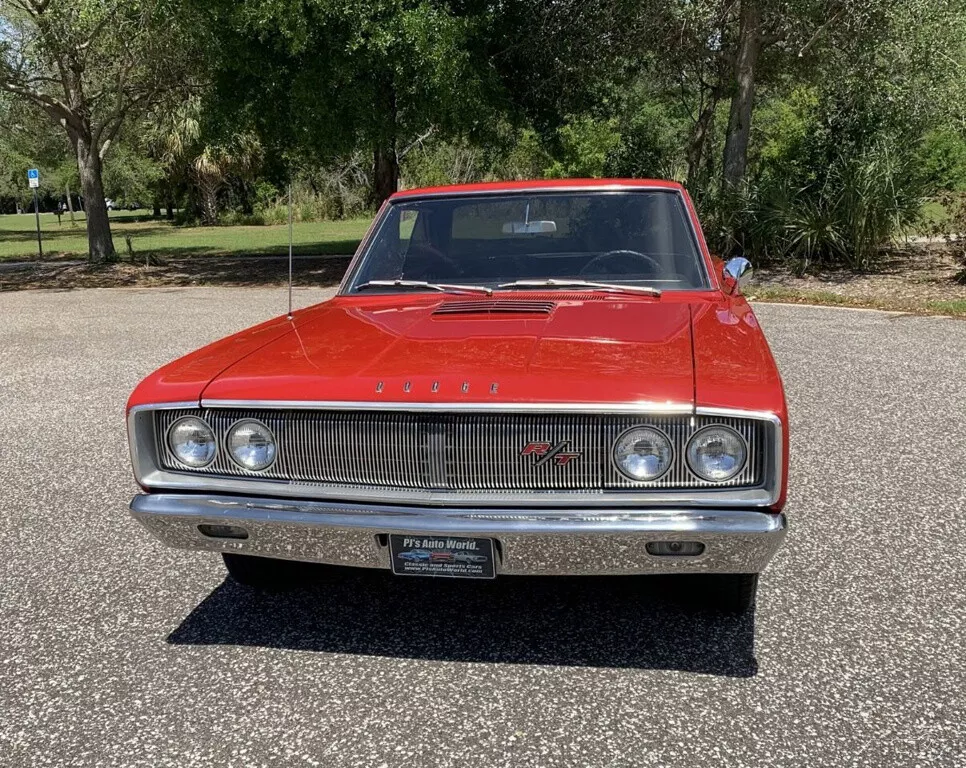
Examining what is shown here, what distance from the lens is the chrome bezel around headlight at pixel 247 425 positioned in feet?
9.49

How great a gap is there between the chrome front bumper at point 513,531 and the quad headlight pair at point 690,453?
11 cm

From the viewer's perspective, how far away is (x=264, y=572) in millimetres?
3518

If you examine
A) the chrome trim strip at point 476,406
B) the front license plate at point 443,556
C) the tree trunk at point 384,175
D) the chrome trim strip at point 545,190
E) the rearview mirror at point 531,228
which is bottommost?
the front license plate at point 443,556

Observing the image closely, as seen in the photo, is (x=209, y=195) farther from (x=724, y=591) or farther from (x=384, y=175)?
(x=724, y=591)

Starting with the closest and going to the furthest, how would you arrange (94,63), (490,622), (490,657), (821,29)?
(490,657)
(490,622)
(821,29)
(94,63)

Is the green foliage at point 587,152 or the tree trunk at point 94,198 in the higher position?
the green foliage at point 587,152

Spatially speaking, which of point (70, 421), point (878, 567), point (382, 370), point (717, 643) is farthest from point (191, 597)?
point (70, 421)

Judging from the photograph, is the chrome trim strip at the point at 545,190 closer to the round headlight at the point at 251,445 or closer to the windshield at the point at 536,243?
the windshield at the point at 536,243

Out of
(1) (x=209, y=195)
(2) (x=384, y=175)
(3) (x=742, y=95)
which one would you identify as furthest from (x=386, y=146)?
(1) (x=209, y=195)

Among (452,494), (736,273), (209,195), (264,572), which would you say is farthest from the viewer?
(209,195)

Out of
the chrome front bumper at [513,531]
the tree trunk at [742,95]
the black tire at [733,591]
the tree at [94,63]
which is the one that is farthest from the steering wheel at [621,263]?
the tree at [94,63]

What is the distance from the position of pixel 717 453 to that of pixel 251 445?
4.76 ft

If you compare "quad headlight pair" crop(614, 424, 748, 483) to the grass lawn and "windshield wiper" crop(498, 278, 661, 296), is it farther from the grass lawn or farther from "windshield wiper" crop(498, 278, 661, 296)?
the grass lawn

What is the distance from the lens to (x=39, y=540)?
4227mm
